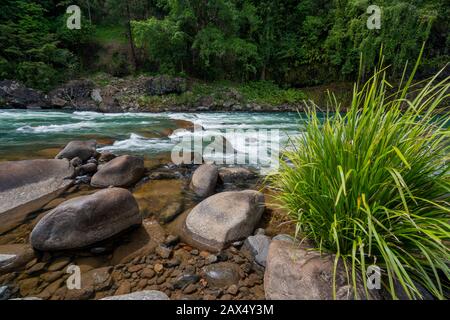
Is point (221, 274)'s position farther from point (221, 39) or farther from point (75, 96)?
point (221, 39)

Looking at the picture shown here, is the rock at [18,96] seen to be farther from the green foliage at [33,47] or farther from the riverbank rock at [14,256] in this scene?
the riverbank rock at [14,256]

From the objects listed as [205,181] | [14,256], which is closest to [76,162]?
[14,256]

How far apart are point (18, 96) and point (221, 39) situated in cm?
1356

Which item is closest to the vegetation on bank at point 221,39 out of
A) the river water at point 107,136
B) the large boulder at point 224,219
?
the river water at point 107,136

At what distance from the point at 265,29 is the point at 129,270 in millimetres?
23444

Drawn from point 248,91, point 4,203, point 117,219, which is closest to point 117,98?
point 248,91

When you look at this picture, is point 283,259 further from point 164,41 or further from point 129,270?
point 164,41

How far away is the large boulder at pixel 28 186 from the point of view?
9.46ft

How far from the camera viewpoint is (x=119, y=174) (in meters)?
3.80

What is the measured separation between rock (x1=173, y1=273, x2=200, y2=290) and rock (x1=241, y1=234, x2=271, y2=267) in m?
0.56

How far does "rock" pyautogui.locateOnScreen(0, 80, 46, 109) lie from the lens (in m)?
12.8

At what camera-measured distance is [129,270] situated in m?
2.09

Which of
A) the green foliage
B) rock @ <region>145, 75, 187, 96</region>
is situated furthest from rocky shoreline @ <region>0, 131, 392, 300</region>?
the green foliage

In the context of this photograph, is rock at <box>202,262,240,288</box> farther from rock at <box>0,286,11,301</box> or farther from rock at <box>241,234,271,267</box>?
rock at <box>0,286,11,301</box>
